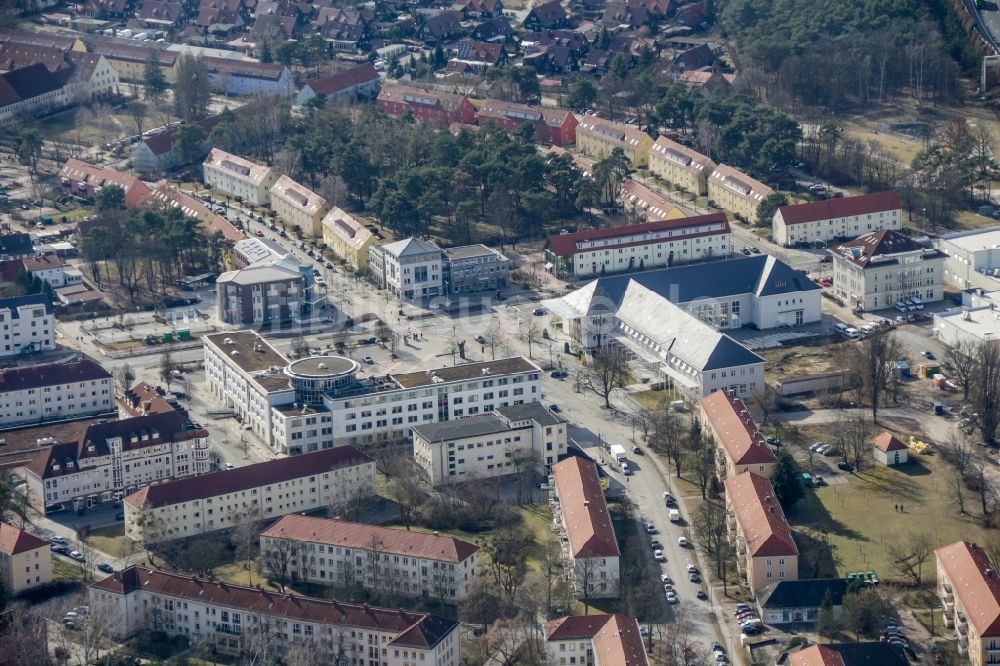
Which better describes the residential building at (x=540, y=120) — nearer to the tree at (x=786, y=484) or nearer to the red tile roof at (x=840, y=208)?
the red tile roof at (x=840, y=208)

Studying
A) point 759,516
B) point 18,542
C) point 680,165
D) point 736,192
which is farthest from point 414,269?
point 18,542

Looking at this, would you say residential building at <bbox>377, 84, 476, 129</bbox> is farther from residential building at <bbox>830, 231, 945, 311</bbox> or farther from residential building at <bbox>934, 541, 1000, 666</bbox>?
residential building at <bbox>934, 541, 1000, 666</bbox>

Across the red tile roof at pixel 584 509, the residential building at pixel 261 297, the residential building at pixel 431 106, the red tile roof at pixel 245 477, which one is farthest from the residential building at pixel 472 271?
the residential building at pixel 431 106

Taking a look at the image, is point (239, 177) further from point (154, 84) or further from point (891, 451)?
point (891, 451)

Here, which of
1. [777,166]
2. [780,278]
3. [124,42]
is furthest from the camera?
[124,42]

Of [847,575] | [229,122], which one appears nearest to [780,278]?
[847,575]

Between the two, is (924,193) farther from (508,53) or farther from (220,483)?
(220,483)
